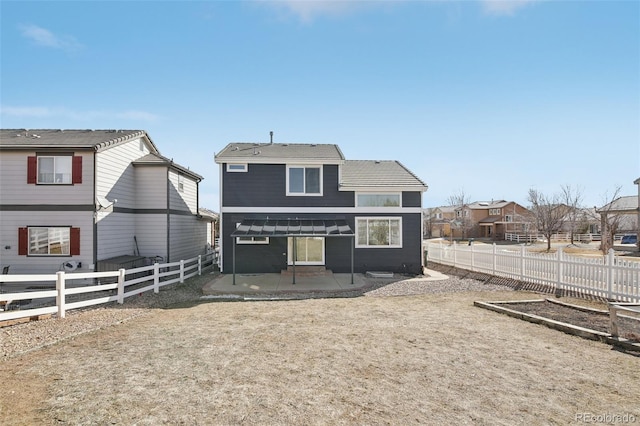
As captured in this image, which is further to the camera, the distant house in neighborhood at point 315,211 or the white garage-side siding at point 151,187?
the white garage-side siding at point 151,187

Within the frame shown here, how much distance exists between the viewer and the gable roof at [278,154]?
1712 cm

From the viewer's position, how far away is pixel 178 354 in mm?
6438

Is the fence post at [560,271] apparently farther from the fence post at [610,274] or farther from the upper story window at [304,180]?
the upper story window at [304,180]

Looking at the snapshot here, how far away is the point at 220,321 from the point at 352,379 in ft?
15.8

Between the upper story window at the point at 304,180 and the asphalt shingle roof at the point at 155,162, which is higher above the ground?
the asphalt shingle roof at the point at 155,162

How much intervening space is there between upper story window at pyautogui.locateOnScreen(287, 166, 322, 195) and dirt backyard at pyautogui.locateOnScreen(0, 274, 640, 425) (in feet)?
31.2

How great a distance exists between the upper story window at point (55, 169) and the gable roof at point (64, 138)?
1.76 feet

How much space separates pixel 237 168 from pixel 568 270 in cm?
1472

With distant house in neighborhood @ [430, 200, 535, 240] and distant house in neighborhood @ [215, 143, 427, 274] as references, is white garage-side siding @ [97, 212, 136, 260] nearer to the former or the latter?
distant house in neighborhood @ [215, 143, 427, 274]

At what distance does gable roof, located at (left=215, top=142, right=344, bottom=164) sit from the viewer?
56.2 ft

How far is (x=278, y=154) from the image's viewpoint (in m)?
17.7

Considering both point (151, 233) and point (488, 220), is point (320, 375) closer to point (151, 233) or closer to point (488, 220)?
point (151, 233)

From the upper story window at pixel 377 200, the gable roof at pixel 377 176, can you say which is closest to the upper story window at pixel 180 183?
the gable roof at pixel 377 176

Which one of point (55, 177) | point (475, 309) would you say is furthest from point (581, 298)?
point (55, 177)
